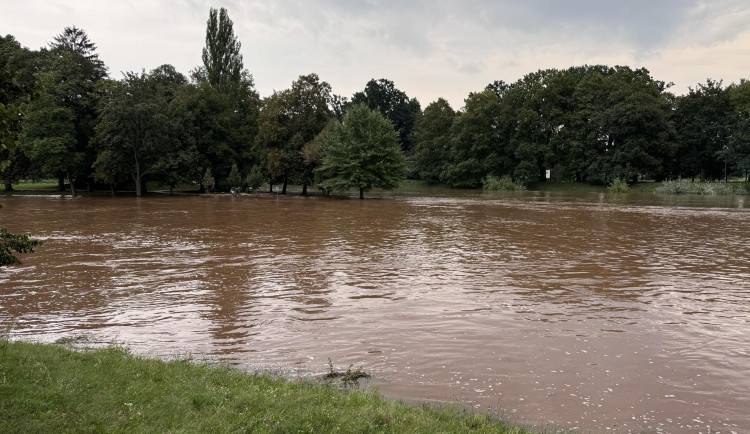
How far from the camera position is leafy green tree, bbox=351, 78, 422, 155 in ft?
426

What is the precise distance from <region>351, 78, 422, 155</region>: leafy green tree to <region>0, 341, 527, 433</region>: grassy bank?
123m

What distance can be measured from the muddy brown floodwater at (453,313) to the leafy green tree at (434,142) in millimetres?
73395

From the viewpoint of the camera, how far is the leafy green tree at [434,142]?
94.1 metres

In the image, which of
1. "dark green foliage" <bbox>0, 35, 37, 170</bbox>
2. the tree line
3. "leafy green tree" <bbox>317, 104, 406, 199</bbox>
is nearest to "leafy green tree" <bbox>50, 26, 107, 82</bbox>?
the tree line

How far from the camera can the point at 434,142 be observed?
93.0 metres

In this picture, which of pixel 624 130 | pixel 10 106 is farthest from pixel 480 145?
pixel 10 106

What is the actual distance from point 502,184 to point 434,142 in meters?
19.0

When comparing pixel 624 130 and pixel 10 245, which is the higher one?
pixel 624 130

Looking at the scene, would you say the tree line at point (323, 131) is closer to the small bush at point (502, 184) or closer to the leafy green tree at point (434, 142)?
the leafy green tree at point (434, 142)

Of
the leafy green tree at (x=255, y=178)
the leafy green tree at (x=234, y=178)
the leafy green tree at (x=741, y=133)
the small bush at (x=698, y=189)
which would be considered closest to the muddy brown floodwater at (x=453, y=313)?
the leafy green tree at (x=255, y=178)

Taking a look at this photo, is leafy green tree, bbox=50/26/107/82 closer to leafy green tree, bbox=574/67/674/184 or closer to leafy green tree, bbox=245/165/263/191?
leafy green tree, bbox=245/165/263/191

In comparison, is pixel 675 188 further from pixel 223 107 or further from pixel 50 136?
pixel 50 136

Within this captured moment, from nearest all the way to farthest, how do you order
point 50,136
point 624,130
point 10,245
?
point 10,245, point 50,136, point 624,130

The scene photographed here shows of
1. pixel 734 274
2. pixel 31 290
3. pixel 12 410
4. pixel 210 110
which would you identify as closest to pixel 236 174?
pixel 210 110
